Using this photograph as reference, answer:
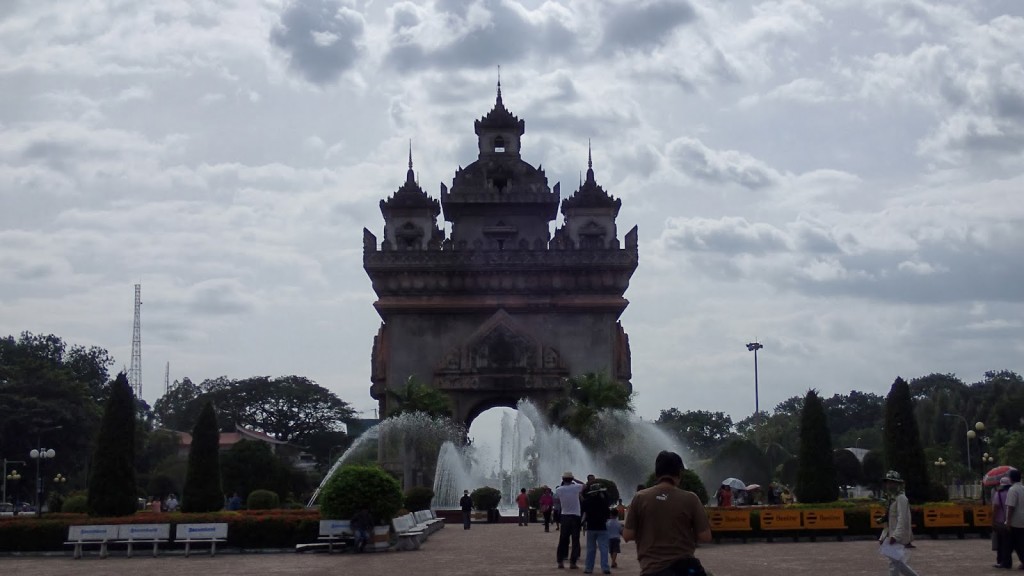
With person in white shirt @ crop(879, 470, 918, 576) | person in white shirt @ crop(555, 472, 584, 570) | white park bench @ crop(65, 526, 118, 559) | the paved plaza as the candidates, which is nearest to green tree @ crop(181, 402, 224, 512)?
the paved plaza

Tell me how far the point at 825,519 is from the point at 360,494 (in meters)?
11.0

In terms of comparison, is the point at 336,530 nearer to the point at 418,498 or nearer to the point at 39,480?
the point at 418,498

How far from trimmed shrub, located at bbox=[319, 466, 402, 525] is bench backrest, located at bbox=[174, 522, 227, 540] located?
8.22 feet

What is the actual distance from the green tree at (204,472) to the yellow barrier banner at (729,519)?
16187 mm

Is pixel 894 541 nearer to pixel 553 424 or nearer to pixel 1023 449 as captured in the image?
pixel 553 424

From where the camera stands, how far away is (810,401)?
131 ft

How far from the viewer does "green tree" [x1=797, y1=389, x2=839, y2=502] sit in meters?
38.4

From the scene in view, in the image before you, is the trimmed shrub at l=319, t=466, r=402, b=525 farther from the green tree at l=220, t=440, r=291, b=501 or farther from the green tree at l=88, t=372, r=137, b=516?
the green tree at l=220, t=440, r=291, b=501

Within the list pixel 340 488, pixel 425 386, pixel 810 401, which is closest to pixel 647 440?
pixel 425 386

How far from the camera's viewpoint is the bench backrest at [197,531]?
28.7 m

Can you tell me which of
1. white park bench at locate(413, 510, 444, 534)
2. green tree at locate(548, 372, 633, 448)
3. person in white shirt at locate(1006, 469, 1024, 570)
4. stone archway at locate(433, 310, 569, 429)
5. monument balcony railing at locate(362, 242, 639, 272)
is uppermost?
monument balcony railing at locate(362, 242, 639, 272)

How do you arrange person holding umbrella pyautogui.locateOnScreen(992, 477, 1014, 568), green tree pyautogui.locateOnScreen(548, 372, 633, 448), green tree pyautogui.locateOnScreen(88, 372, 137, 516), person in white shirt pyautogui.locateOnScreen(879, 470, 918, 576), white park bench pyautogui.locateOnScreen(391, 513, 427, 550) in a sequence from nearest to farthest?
person in white shirt pyautogui.locateOnScreen(879, 470, 918, 576) < person holding umbrella pyautogui.locateOnScreen(992, 477, 1014, 568) < white park bench pyautogui.locateOnScreen(391, 513, 427, 550) < green tree pyautogui.locateOnScreen(88, 372, 137, 516) < green tree pyautogui.locateOnScreen(548, 372, 633, 448)

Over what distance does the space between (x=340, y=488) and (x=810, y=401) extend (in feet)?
57.8

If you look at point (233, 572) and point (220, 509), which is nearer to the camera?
point (233, 572)
